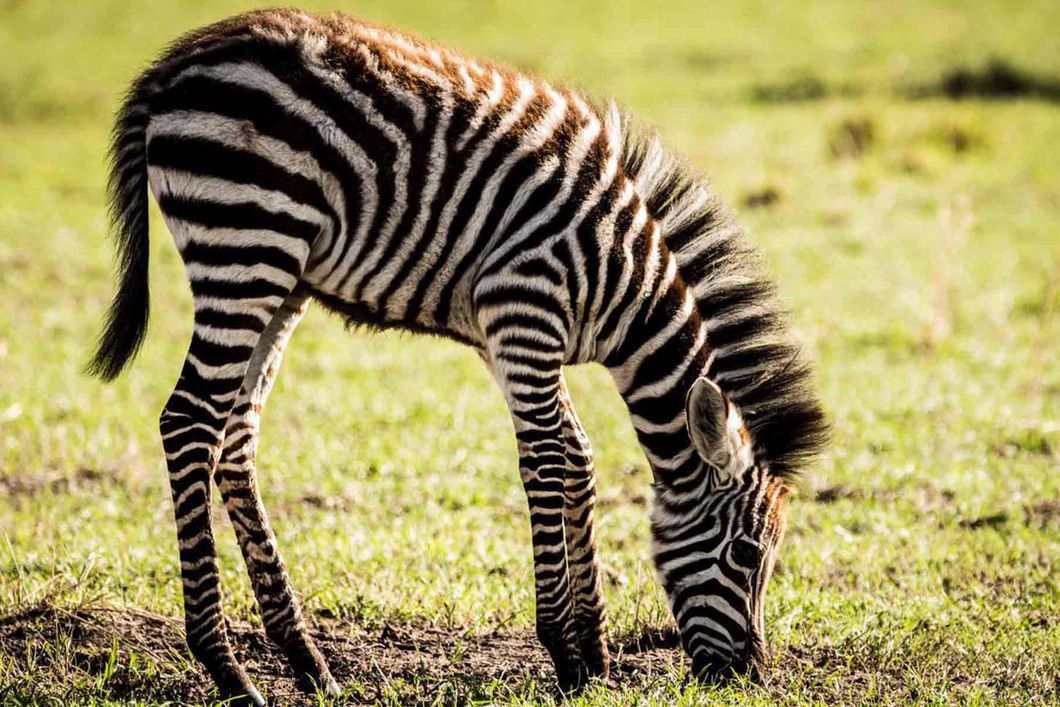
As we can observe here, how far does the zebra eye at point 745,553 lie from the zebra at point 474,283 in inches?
0.6

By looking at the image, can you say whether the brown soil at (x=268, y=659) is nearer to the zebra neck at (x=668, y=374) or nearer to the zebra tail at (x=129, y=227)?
the zebra neck at (x=668, y=374)

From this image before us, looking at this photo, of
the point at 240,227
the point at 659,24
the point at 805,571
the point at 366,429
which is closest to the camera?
the point at 240,227

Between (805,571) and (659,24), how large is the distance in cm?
2497

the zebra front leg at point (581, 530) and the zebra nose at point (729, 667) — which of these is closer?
the zebra nose at point (729, 667)

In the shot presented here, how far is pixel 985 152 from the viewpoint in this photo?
65.0 ft

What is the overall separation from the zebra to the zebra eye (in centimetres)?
2

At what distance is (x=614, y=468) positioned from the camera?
9.07 m

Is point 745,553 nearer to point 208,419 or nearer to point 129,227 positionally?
point 208,419

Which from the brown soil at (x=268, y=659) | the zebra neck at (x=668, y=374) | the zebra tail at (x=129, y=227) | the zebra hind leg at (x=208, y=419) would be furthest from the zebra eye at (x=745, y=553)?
the zebra tail at (x=129, y=227)

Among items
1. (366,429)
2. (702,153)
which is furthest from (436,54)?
(702,153)

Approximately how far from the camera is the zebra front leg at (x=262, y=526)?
18.1ft

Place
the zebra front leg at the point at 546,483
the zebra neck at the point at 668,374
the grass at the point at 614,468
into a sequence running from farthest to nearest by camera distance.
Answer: the grass at the point at 614,468 < the zebra neck at the point at 668,374 < the zebra front leg at the point at 546,483

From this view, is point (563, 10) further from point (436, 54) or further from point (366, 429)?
point (436, 54)

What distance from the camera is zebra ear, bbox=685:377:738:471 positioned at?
17.1 feet
